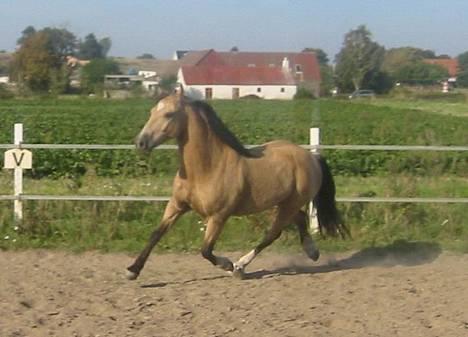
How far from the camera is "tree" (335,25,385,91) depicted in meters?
13.5

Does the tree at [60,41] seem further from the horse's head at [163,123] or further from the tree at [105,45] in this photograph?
the horse's head at [163,123]

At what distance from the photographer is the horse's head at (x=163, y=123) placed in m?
7.18

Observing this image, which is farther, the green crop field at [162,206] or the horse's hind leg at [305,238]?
the green crop field at [162,206]

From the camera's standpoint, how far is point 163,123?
285 inches

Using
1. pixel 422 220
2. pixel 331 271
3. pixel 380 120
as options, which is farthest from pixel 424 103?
pixel 331 271

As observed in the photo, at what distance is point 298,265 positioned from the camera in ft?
28.2

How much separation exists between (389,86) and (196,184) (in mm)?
12274

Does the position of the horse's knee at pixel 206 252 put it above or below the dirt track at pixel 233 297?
above

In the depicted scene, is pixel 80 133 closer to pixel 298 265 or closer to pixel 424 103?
pixel 424 103

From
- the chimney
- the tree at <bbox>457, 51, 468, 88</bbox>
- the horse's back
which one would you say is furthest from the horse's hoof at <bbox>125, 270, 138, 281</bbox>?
the tree at <bbox>457, 51, 468, 88</bbox>

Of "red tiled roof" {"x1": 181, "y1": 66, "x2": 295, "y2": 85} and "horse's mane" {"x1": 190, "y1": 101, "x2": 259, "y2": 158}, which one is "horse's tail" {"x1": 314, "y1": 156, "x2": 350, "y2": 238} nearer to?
"horse's mane" {"x1": 190, "y1": 101, "x2": 259, "y2": 158}

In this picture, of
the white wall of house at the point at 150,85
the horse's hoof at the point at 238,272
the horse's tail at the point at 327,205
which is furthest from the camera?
the white wall of house at the point at 150,85

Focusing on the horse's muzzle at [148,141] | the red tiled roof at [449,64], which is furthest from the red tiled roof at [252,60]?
the red tiled roof at [449,64]

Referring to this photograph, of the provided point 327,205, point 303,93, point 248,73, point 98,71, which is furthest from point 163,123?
point 98,71
